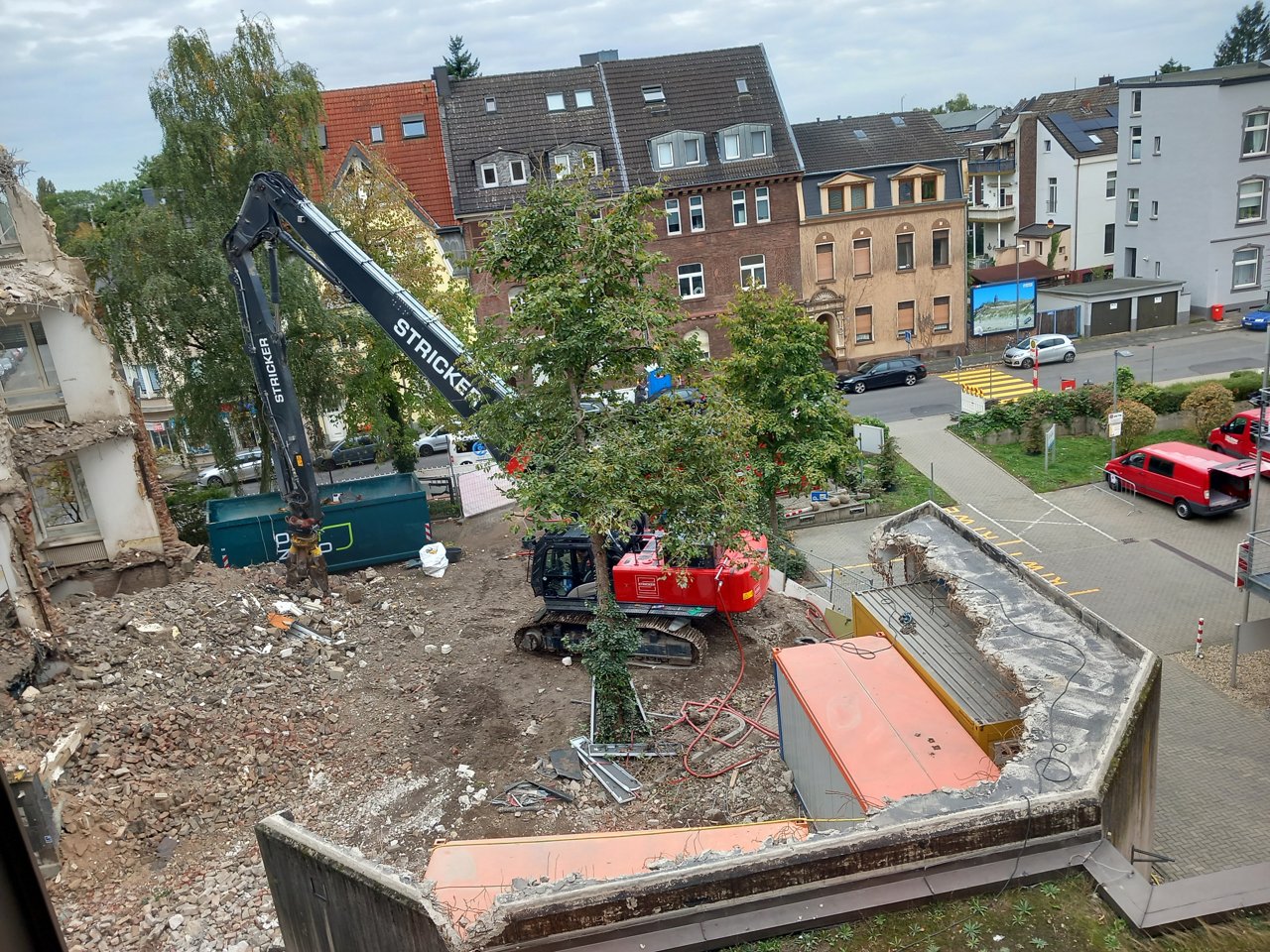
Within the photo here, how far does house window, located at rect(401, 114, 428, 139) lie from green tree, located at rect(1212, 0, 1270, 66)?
250ft

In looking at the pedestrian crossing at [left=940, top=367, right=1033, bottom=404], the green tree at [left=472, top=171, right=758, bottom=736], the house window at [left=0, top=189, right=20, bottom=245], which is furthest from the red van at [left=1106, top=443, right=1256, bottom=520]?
the house window at [left=0, top=189, right=20, bottom=245]

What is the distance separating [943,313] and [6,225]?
3501cm

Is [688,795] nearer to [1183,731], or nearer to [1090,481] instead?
[1183,731]

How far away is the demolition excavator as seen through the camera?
16781mm

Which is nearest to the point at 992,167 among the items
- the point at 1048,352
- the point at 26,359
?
the point at 1048,352

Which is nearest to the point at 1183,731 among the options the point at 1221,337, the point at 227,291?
the point at 227,291

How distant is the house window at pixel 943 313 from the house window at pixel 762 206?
29.0 ft

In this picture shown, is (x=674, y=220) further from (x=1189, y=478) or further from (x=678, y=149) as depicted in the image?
(x=1189, y=478)

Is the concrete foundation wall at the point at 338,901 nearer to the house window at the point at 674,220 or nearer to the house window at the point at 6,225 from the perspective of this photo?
the house window at the point at 6,225

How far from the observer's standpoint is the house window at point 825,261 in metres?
39.7

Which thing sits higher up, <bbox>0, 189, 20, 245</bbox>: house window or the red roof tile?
the red roof tile

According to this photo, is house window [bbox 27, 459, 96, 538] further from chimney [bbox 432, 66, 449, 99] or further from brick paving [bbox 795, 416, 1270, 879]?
chimney [bbox 432, 66, 449, 99]

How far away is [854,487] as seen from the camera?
27.5 m

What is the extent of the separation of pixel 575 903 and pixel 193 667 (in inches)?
451
